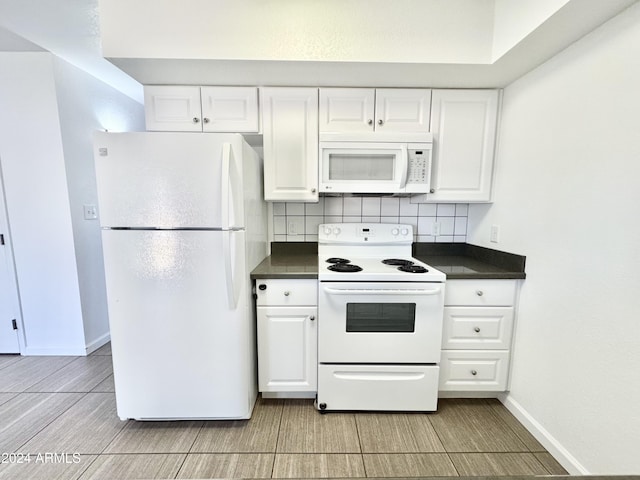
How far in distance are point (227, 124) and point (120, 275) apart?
115 cm

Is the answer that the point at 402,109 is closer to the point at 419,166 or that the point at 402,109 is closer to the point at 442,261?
the point at 419,166

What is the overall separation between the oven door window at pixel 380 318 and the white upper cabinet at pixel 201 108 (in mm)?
1409

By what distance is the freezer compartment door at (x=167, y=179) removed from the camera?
1330 mm

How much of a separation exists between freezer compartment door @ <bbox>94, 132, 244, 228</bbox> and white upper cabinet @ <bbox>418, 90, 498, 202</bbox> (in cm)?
138

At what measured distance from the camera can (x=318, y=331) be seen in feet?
5.35

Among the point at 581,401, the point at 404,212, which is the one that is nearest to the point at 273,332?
the point at 404,212

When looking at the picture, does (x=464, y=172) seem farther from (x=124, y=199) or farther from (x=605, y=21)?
(x=124, y=199)

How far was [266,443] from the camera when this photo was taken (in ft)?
4.76

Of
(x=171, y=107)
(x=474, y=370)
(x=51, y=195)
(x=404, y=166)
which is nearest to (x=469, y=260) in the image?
(x=474, y=370)

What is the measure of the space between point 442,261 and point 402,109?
1159mm

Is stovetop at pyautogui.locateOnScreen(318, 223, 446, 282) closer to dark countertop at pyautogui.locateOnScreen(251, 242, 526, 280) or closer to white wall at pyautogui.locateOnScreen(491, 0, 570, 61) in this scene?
dark countertop at pyautogui.locateOnScreen(251, 242, 526, 280)

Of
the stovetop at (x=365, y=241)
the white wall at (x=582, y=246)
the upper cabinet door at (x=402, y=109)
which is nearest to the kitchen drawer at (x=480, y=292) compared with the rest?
the white wall at (x=582, y=246)

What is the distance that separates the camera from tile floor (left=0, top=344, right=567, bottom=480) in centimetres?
131

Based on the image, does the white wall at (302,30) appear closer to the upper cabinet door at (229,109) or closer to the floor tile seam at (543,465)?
the upper cabinet door at (229,109)
